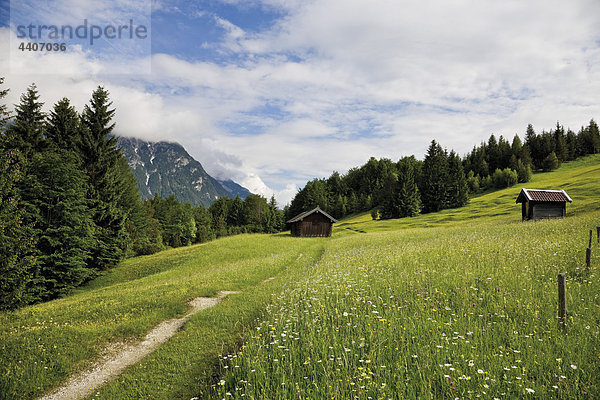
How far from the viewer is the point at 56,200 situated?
82.5 feet

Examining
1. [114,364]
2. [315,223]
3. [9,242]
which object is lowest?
[114,364]

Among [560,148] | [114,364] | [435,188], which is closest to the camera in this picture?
[114,364]

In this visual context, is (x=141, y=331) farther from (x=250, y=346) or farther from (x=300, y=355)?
(x=300, y=355)

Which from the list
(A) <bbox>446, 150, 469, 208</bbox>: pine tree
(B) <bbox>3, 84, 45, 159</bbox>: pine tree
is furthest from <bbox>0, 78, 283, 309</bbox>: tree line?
(A) <bbox>446, 150, 469, 208</bbox>: pine tree

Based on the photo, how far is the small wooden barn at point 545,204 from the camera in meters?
40.5

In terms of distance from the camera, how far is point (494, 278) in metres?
8.84

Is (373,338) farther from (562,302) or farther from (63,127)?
(63,127)

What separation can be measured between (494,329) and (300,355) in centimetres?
407

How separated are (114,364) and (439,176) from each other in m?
90.8

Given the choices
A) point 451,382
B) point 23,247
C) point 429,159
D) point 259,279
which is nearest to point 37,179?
point 23,247

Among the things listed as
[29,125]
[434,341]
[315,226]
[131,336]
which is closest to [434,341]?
[434,341]

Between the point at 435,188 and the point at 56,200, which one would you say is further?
the point at 435,188

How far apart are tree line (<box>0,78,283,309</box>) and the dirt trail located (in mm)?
13504

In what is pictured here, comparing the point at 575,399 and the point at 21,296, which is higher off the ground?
the point at 575,399
